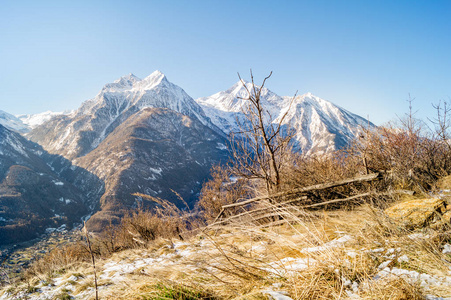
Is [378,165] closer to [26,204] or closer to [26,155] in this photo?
[26,204]

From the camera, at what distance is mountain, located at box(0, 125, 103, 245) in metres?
124

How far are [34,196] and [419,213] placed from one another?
208 meters

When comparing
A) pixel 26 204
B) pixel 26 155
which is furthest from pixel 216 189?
pixel 26 155

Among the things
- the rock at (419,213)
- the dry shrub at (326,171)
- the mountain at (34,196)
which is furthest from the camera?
the mountain at (34,196)

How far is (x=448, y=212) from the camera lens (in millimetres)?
2332

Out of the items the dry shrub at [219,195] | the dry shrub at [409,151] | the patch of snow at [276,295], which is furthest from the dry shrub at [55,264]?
the dry shrub at [409,151]

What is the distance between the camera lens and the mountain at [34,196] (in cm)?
12450

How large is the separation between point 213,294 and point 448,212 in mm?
2794

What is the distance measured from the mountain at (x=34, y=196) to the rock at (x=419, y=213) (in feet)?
559

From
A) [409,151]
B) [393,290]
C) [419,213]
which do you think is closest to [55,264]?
[393,290]

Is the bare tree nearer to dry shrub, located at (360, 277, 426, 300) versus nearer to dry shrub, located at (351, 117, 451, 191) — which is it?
dry shrub, located at (351, 117, 451, 191)

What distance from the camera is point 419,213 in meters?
2.36

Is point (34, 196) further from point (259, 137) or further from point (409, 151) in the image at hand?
point (409, 151)

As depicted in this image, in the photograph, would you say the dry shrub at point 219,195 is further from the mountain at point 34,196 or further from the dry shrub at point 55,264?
the mountain at point 34,196
